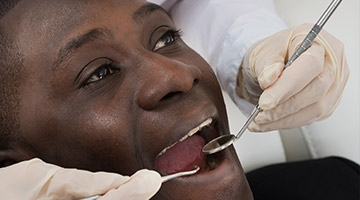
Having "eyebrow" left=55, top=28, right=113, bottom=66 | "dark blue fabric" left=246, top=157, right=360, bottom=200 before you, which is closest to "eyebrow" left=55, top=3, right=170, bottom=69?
"eyebrow" left=55, top=28, right=113, bottom=66

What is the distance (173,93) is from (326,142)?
974 millimetres

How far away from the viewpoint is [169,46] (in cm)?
116

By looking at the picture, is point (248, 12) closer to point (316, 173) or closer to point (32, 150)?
point (316, 173)

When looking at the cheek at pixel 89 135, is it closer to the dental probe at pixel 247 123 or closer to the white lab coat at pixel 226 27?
the dental probe at pixel 247 123

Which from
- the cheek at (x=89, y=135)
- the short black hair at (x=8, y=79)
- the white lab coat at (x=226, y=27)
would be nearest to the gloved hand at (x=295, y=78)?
the white lab coat at (x=226, y=27)

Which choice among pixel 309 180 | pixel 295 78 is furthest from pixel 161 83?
pixel 309 180

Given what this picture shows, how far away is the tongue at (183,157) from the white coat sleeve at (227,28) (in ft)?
1.36

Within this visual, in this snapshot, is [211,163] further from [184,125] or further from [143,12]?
[143,12]

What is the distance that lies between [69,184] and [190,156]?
36cm

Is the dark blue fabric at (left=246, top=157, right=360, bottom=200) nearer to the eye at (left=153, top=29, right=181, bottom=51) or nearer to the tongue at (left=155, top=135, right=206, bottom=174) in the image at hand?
the tongue at (left=155, top=135, right=206, bottom=174)

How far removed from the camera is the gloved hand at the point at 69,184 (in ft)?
2.63

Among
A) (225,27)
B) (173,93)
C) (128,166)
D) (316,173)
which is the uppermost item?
(225,27)

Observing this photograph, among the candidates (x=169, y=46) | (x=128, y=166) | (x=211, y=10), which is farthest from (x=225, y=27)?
(x=128, y=166)

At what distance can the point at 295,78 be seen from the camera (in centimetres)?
102
